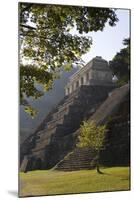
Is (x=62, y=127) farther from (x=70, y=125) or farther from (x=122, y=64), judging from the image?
(x=122, y=64)

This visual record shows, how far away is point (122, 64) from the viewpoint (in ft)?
23.3

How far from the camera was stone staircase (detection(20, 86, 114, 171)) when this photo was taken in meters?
6.70

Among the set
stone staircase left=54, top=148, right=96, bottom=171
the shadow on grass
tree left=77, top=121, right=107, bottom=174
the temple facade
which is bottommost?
the shadow on grass

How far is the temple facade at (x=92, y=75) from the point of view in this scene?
6.89m

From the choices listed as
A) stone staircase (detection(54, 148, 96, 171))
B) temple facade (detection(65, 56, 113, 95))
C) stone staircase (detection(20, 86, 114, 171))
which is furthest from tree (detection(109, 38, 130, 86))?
stone staircase (detection(54, 148, 96, 171))

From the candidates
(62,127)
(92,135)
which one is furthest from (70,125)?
(92,135)

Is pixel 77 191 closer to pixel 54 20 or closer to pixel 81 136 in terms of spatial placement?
pixel 81 136

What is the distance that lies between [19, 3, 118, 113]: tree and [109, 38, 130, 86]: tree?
357 millimetres

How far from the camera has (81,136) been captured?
6938 mm

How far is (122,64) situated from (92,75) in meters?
0.38

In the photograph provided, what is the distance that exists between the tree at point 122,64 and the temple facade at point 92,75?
3.2 inches

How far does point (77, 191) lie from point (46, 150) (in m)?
0.58

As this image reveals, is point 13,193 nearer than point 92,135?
Yes

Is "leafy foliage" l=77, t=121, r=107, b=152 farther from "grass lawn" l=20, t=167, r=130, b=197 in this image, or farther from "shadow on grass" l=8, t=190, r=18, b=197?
"shadow on grass" l=8, t=190, r=18, b=197
